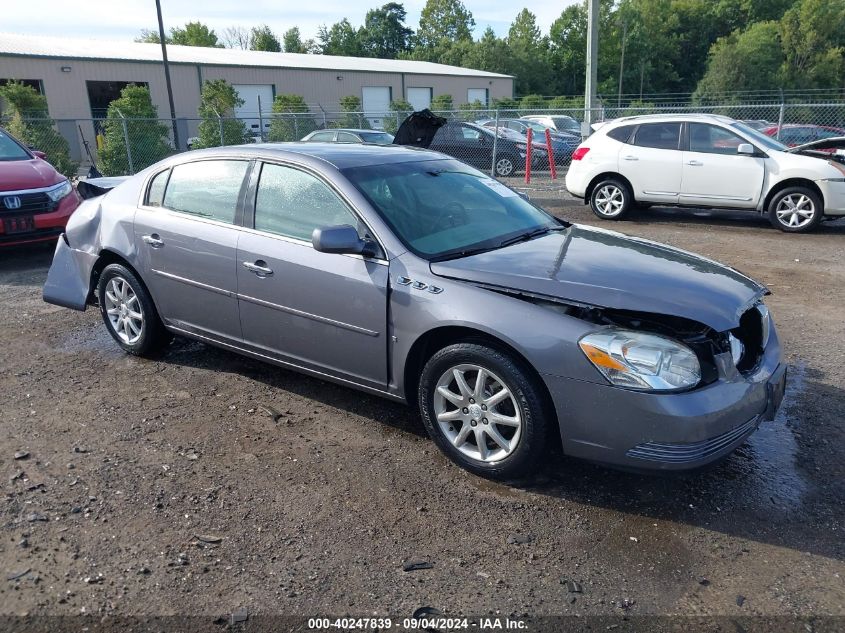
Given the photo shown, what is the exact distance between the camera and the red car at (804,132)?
628 inches

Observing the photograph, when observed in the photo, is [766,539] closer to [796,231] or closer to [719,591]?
[719,591]

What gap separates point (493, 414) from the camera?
3.39 metres

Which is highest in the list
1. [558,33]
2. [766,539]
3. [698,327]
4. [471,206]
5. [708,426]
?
[558,33]

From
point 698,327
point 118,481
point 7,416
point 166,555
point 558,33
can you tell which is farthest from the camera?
point 558,33

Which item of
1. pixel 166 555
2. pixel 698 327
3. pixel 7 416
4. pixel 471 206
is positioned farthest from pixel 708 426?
pixel 7 416

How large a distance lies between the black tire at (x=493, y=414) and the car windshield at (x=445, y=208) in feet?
2.03

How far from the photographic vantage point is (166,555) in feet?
9.64

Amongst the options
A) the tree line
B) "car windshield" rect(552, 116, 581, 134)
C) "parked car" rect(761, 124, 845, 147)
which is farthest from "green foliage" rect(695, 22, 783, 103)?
"parked car" rect(761, 124, 845, 147)

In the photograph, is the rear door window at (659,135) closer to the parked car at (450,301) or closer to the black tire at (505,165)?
the parked car at (450,301)

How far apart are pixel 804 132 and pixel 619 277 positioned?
15.9m

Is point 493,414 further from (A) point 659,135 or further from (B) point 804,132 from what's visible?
(B) point 804,132

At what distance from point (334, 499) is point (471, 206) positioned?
1.97m

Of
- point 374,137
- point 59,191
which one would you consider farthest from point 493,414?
point 374,137

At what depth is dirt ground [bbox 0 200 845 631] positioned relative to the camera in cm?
269
